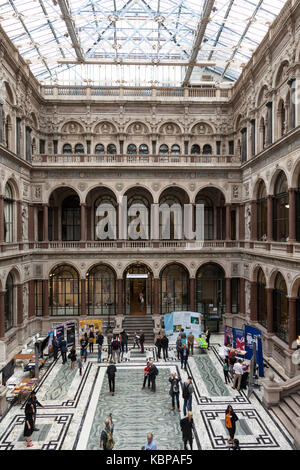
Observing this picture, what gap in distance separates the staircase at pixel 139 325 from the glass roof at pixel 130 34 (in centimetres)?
1882

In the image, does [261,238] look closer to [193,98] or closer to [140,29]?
[193,98]

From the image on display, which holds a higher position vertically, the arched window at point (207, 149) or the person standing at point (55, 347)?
the arched window at point (207, 149)

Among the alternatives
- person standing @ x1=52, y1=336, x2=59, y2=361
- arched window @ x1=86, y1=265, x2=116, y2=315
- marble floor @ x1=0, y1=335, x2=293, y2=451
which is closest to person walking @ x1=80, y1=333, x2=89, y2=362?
marble floor @ x1=0, y1=335, x2=293, y2=451

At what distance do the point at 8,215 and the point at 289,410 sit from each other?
19.4m

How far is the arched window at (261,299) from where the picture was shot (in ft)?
78.0

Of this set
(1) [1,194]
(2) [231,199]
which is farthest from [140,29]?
(1) [1,194]

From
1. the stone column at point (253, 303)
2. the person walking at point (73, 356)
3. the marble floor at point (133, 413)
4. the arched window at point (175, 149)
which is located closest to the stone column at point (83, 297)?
the marble floor at point (133, 413)

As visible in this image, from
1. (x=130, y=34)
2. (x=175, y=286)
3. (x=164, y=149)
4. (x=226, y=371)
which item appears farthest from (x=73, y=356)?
(x=130, y=34)

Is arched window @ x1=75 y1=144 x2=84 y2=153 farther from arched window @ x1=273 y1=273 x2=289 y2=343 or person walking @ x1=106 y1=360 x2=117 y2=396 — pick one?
person walking @ x1=106 y1=360 x2=117 y2=396

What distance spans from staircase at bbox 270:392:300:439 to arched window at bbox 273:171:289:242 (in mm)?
8940

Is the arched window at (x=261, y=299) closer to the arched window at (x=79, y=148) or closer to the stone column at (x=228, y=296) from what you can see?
the stone column at (x=228, y=296)

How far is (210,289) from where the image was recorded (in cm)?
2959

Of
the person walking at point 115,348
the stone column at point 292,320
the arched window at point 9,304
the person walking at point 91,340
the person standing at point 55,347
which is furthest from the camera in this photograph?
the arched window at point 9,304

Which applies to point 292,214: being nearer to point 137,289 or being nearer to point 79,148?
point 137,289
